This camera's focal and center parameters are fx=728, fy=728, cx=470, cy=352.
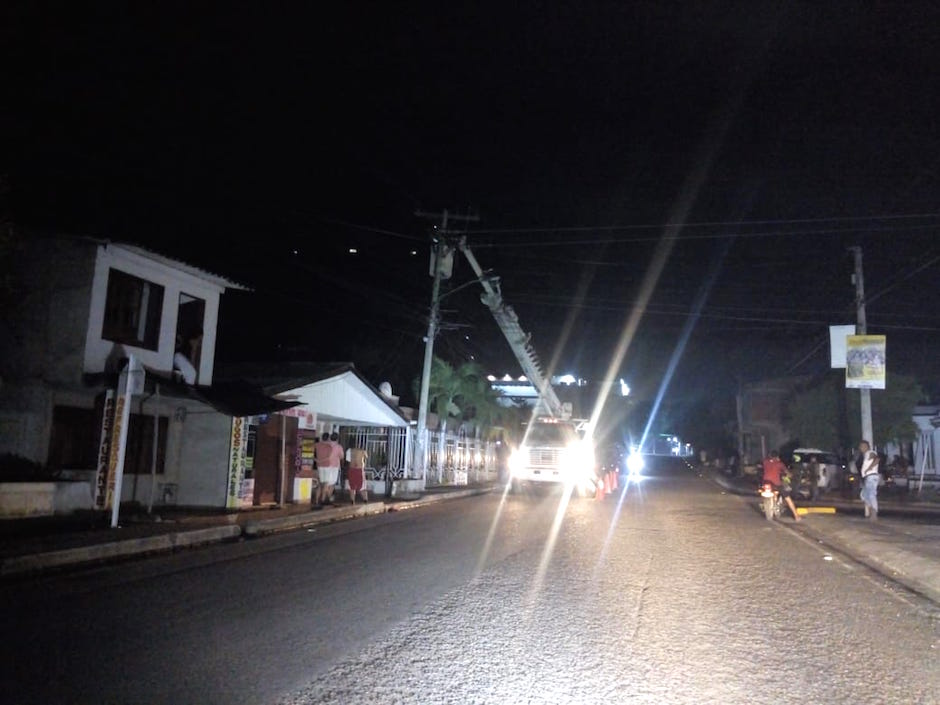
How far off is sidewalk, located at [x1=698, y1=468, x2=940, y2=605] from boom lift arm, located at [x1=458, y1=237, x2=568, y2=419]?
1157 cm

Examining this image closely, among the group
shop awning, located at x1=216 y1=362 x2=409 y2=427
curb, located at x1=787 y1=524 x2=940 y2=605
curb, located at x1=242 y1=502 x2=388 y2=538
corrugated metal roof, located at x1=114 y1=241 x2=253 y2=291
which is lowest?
curb, located at x1=242 y1=502 x2=388 y2=538

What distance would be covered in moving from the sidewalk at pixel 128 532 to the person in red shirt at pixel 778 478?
9.83 meters

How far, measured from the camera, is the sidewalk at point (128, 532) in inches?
364

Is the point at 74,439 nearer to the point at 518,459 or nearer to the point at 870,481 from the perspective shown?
the point at 518,459

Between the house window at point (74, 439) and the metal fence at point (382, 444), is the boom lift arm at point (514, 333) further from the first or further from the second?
the house window at point (74, 439)

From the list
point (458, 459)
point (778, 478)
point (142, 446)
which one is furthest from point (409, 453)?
point (778, 478)

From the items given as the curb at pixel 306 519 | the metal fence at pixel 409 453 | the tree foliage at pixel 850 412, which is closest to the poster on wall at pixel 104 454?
the curb at pixel 306 519

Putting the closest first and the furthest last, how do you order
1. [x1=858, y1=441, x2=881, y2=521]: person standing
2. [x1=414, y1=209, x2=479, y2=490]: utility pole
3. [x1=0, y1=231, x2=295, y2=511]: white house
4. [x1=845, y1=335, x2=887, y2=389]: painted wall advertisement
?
1. [x1=0, y1=231, x2=295, y2=511]: white house
2. [x1=858, y1=441, x2=881, y2=521]: person standing
3. [x1=845, y1=335, x2=887, y2=389]: painted wall advertisement
4. [x1=414, y1=209, x2=479, y2=490]: utility pole

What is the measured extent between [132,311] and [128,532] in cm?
560

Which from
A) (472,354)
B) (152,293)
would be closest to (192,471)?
(152,293)

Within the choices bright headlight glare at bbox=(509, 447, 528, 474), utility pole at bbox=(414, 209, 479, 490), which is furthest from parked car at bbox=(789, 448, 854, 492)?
utility pole at bbox=(414, 209, 479, 490)

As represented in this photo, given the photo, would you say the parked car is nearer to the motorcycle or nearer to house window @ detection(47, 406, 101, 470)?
the motorcycle

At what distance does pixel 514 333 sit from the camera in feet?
97.1

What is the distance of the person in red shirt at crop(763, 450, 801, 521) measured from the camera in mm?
17359
